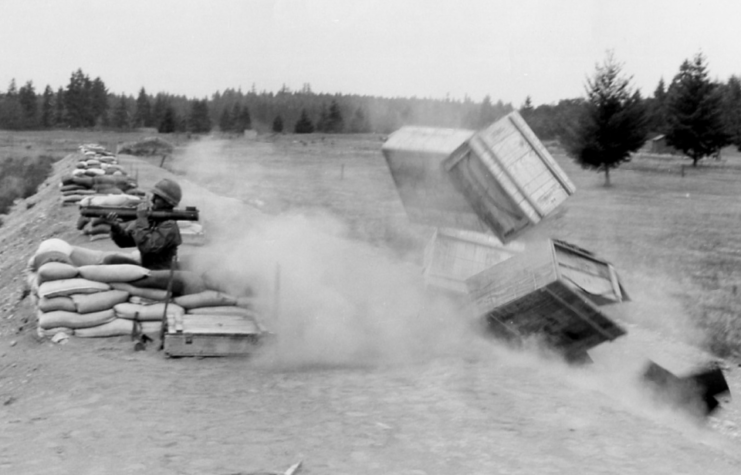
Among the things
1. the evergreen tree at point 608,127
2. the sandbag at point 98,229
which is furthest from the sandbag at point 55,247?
the evergreen tree at point 608,127

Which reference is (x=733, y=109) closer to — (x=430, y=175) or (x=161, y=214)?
(x=430, y=175)

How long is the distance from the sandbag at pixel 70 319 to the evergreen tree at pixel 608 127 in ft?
76.8

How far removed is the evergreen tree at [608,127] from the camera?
27797 mm

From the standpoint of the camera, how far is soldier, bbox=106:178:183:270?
729cm

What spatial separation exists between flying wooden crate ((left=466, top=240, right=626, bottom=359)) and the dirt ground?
0.97 feet

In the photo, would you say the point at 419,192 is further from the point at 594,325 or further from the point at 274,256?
the point at 594,325

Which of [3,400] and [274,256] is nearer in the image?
[3,400]

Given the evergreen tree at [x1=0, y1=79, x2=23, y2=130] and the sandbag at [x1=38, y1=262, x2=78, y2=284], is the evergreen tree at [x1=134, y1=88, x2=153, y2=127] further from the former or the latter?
the sandbag at [x1=38, y1=262, x2=78, y2=284]

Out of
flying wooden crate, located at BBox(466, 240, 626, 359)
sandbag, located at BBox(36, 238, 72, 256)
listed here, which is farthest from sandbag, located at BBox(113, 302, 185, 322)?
flying wooden crate, located at BBox(466, 240, 626, 359)

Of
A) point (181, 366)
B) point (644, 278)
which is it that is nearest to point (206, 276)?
point (181, 366)

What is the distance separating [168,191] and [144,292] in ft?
3.29

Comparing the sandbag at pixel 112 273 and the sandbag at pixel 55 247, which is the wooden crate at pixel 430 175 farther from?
the sandbag at pixel 55 247

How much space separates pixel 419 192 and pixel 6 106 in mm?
84122

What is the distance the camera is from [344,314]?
752cm
